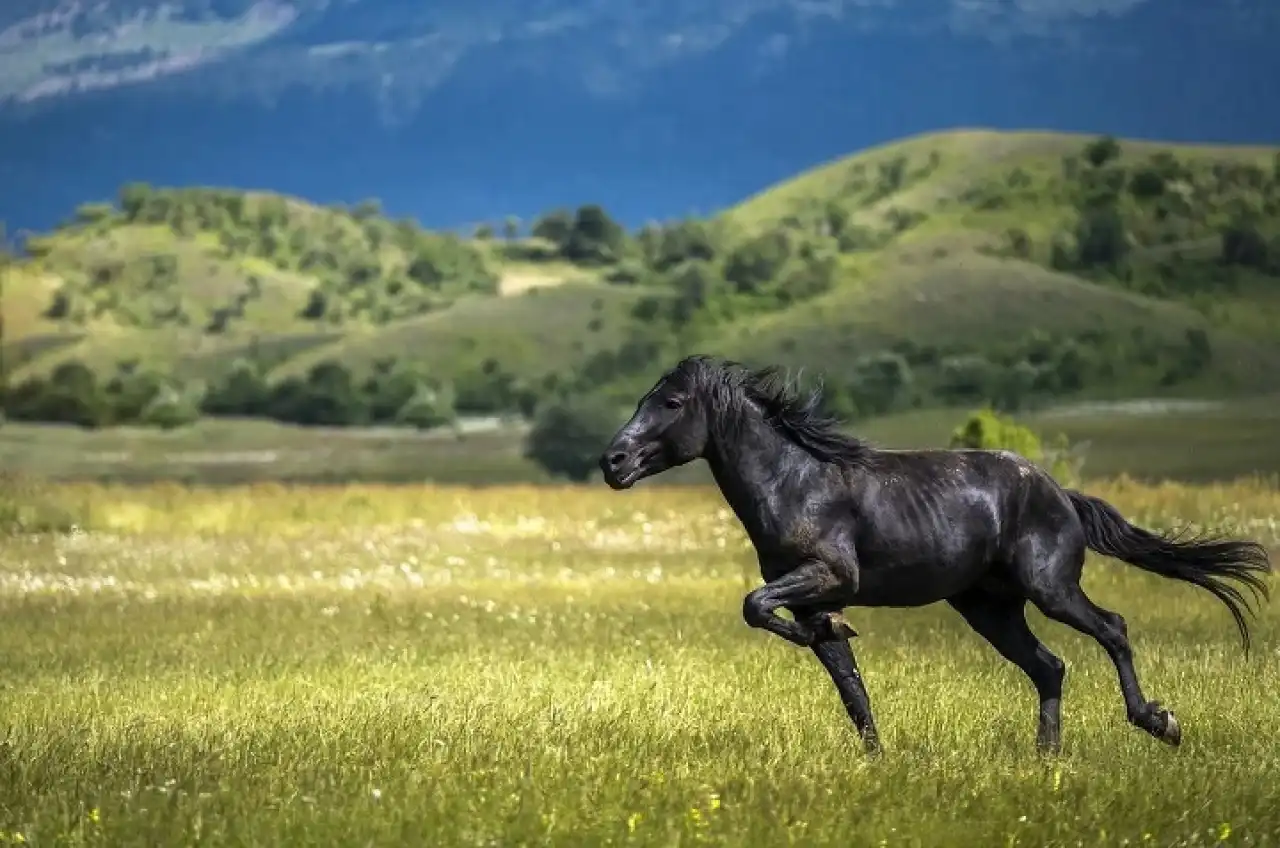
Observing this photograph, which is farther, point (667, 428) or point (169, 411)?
point (169, 411)

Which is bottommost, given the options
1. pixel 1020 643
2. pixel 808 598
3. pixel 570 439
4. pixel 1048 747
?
pixel 570 439

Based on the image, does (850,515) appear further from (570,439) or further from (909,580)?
(570,439)

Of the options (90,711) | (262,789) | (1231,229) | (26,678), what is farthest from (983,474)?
(1231,229)

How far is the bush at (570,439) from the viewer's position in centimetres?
8944

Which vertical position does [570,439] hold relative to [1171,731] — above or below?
below

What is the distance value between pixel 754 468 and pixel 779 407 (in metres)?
0.41

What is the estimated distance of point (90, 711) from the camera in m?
14.6

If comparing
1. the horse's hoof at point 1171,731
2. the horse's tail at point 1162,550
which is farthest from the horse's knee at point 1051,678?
the horse's hoof at point 1171,731

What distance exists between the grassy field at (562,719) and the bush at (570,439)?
5956 centimetres

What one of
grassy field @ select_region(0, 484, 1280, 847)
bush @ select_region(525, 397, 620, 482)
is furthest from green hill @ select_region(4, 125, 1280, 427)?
grassy field @ select_region(0, 484, 1280, 847)

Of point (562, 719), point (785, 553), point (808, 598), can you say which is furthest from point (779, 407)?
point (562, 719)

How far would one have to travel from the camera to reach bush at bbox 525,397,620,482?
89438 millimetres

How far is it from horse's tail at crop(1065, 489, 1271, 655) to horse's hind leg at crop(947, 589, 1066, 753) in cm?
61

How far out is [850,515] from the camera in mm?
12367
